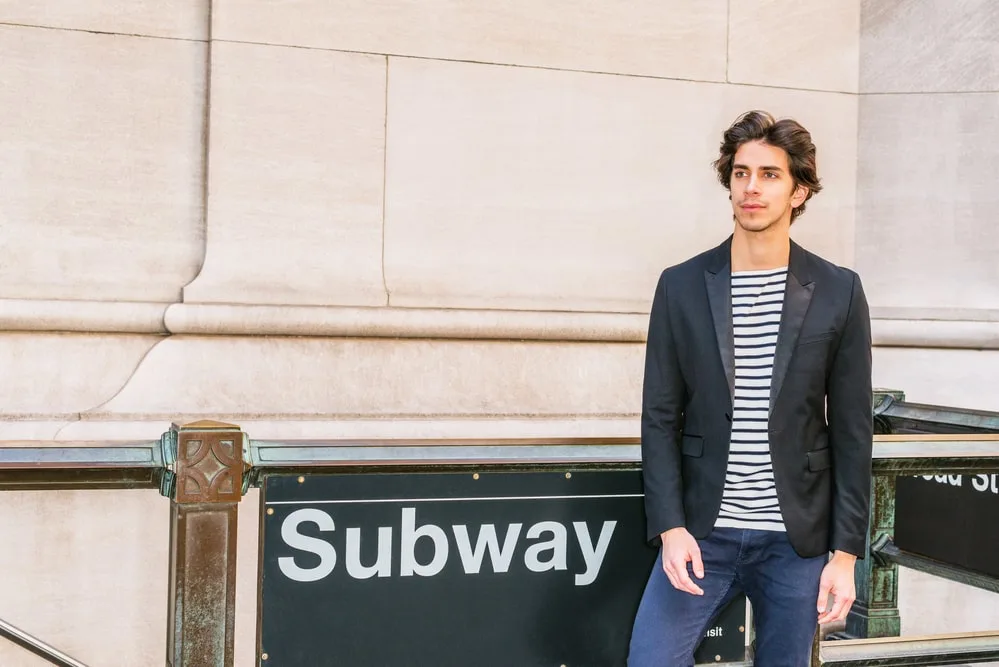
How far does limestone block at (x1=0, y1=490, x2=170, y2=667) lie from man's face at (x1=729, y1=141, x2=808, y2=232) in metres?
3.13

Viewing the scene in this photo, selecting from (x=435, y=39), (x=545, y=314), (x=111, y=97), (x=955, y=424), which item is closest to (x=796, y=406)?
(x=955, y=424)

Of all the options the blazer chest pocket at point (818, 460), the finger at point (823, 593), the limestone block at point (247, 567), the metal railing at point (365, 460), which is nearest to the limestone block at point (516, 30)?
the limestone block at point (247, 567)

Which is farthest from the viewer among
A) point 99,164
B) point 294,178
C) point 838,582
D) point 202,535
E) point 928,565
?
point 294,178

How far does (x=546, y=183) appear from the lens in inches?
218

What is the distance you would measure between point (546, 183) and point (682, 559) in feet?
10.4

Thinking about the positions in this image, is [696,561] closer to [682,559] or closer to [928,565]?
[682,559]

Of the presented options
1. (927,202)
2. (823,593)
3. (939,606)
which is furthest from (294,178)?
(939,606)

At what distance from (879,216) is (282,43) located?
11.3 ft

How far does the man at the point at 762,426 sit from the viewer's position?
2703mm

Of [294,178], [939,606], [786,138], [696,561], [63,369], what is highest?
[294,178]

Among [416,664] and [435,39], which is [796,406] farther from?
[435,39]

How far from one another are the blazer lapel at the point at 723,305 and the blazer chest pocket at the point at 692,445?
137 millimetres

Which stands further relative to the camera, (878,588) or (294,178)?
(294,178)

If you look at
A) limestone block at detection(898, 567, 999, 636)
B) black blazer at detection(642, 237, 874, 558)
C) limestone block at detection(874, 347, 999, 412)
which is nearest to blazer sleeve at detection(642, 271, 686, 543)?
black blazer at detection(642, 237, 874, 558)
